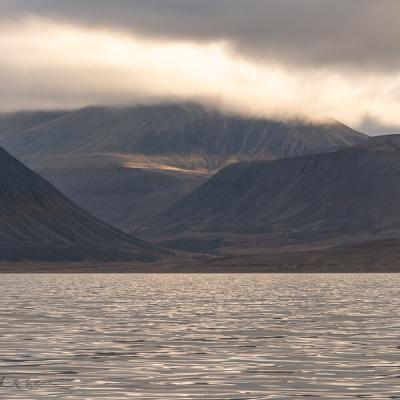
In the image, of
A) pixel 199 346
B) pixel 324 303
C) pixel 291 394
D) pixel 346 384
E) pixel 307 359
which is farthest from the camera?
pixel 324 303

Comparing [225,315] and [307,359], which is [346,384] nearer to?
[307,359]

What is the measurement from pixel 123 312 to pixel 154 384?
136ft

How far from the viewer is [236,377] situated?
38281mm

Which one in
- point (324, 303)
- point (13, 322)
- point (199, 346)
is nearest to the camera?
point (199, 346)

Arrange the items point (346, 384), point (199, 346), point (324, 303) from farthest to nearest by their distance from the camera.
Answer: point (324, 303) < point (199, 346) < point (346, 384)

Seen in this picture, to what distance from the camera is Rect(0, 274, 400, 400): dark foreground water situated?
35.3 m

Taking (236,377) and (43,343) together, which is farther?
(43,343)

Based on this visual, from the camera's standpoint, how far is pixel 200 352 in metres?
47.2

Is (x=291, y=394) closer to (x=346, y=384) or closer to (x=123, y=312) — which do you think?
(x=346, y=384)

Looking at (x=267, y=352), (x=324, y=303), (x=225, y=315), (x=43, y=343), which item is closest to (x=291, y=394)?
(x=267, y=352)

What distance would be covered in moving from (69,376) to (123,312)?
39169 mm

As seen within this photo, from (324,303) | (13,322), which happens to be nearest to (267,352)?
(13,322)

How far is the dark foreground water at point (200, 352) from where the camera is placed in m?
35.3

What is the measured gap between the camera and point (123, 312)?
77750 millimetres
